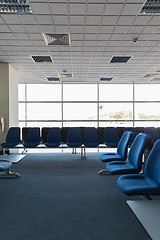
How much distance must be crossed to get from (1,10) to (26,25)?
20.7 inches

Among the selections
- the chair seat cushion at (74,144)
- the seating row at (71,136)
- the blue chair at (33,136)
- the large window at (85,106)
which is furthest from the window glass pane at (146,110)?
the blue chair at (33,136)

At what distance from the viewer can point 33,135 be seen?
573 centimetres

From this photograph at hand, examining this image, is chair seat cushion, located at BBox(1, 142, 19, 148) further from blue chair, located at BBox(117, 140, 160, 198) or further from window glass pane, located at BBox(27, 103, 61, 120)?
blue chair, located at BBox(117, 140, 160, 198)

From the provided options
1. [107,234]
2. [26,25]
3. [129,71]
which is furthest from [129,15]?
Answer: [129,71]

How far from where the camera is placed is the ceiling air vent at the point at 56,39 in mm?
4176

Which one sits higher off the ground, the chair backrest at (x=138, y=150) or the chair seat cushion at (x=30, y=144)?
the chair backrest at (x=138, y=150)

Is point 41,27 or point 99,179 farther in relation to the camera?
point 41,27

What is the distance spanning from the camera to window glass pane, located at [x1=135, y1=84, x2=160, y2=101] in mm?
8703

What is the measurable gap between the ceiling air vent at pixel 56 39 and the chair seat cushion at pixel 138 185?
330 cm

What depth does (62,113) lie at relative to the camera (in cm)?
863

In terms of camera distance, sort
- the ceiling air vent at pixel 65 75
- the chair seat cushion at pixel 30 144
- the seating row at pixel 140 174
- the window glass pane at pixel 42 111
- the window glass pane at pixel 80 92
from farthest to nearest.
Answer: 1. the window glass pane at pixel 80 92
2. the window glass pane at pixel 42 111
3. the ceiling air vent at pixel 65 75
4. the chair seat cushion at pixel 30 144
5. the seating row at pixel 140 174

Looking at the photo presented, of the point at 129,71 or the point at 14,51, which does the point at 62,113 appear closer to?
the point at 129,71

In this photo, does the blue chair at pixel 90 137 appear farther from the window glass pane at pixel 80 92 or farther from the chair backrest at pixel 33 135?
the window glass pane at pixel 80 92

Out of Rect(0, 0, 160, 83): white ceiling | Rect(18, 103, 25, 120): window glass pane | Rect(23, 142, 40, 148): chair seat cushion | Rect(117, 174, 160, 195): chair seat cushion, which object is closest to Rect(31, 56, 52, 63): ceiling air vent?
Rect(0, 0, 160, 83): white ceiling
